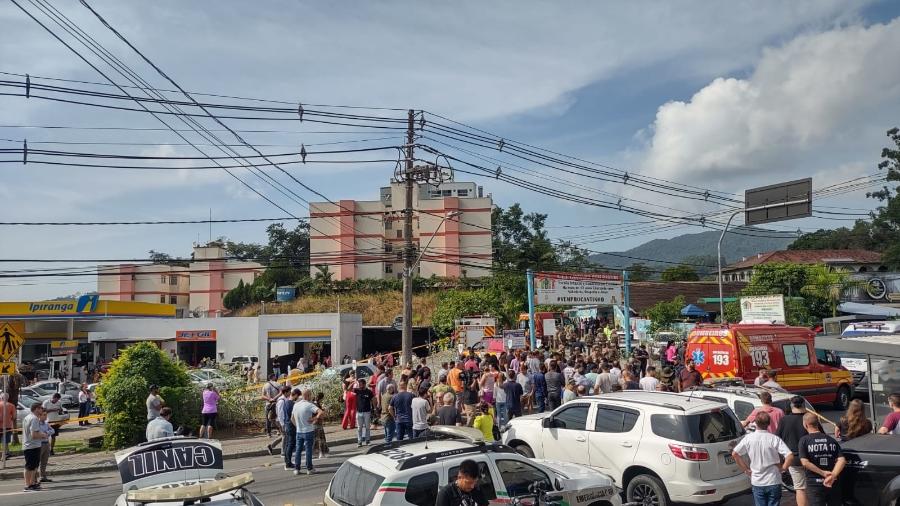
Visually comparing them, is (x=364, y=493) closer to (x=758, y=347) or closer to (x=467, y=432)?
(x=467, y=432)

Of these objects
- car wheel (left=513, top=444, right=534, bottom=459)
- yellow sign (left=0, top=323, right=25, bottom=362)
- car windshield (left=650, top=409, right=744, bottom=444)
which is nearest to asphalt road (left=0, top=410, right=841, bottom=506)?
car windshield (left=650, top=409, right=744, bottom=444)

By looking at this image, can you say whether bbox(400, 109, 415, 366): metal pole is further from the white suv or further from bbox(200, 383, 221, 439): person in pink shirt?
the white suv

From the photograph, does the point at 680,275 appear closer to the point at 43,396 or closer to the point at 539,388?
the point at 539,388

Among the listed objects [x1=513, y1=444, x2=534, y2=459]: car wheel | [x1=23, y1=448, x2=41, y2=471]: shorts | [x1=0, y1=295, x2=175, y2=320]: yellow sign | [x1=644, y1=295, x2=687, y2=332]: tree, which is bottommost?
[x1=23, y1=448, x2=41, y2=471]: shorts

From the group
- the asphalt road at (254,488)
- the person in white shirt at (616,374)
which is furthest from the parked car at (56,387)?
the person in white shirt at (616,374)

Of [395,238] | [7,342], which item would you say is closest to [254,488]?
[7,342]

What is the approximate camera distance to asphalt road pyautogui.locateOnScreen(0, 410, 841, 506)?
1121 centimetres

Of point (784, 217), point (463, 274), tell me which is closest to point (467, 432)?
point (784, 217)

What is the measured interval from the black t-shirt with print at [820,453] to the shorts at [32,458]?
13028 millimetres

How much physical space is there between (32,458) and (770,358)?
713 inches

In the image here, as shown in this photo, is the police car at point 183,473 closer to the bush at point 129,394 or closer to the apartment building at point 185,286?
the bush at point 129,394

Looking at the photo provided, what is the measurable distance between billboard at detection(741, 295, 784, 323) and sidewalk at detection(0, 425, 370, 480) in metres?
20.5

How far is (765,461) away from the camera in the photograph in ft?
27.1

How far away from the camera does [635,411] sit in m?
9.70
